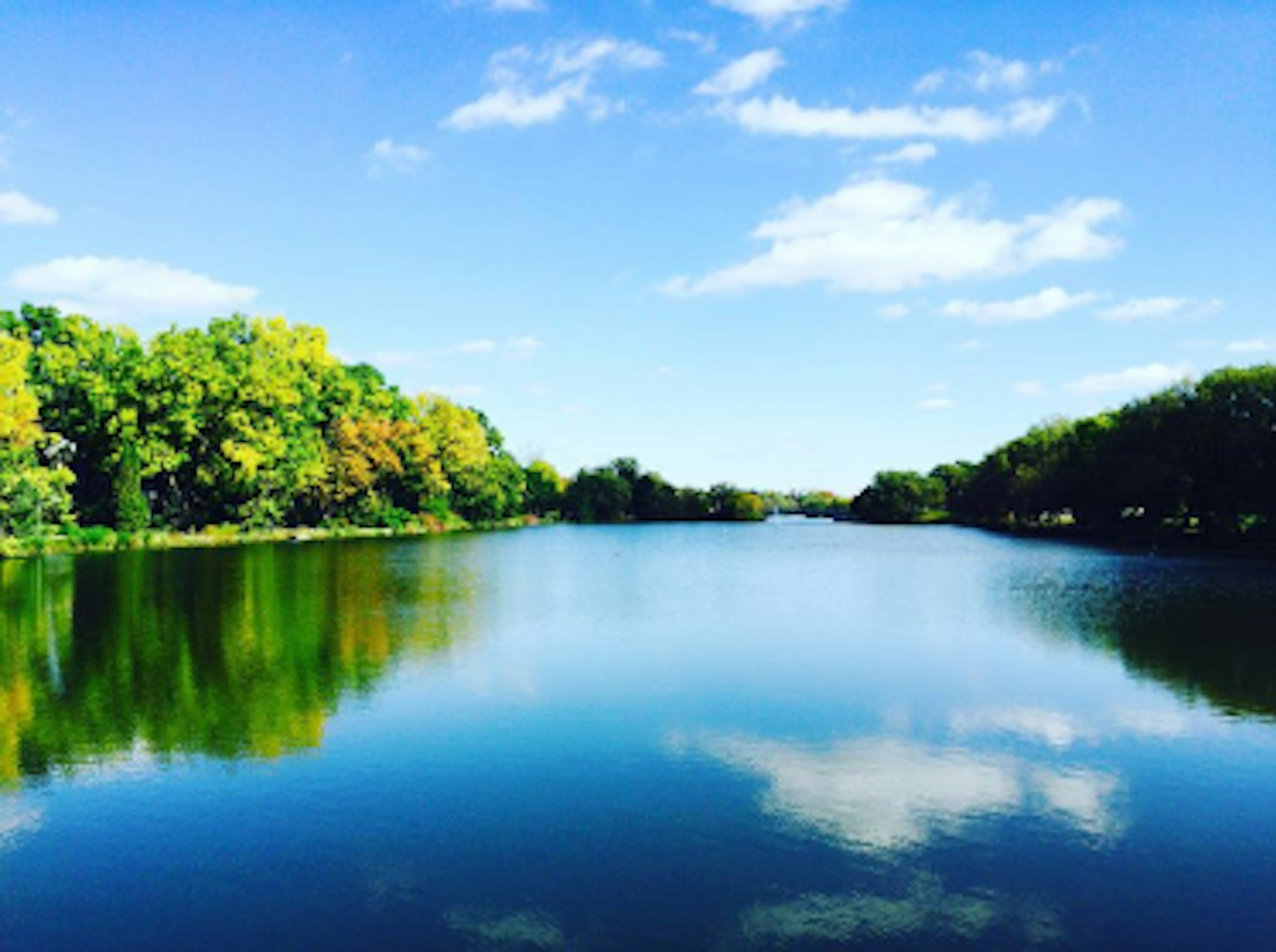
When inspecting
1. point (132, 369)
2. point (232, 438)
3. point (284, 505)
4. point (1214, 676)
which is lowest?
point (1214, 676)

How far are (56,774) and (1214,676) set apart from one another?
1927 centimetres

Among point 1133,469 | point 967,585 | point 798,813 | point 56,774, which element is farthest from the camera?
point 1133,469

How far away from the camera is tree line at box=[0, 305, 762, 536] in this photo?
54.3 m

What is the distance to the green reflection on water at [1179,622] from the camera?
17.0 metres

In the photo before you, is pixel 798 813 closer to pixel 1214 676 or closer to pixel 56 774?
pixel 56 774

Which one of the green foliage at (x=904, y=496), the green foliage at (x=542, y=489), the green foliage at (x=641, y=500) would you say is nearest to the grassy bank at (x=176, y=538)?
the green foliage at (x=542, y=489)

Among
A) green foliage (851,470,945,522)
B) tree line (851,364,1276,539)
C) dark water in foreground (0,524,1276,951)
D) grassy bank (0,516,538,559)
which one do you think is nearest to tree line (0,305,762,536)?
grassy bank (0,516,538,559)

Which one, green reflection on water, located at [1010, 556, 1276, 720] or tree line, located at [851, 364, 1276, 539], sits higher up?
tree line, located at [851, 364, 1276, 539]

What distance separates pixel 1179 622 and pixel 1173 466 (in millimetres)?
46541

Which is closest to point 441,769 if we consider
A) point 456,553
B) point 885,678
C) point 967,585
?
point 885,678

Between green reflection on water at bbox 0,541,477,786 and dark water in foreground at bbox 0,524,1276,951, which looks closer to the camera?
dark water in foreground at bbox 0,524,1276,951

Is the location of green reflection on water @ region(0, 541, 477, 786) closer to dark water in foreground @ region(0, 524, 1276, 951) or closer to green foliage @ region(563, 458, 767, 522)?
dark water in foreground @ region(0, 524, 1276, 951)

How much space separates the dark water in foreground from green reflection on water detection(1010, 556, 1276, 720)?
0.62 ft

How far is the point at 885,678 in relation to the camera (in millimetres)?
17141
